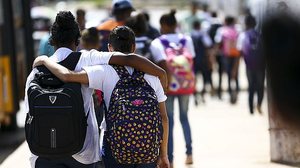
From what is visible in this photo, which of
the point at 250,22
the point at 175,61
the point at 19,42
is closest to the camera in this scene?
the point at 175,61

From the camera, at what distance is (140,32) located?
259 inches

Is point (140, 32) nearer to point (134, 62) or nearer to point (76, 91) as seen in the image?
point (134, 62)

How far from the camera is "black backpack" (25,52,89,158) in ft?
11.5

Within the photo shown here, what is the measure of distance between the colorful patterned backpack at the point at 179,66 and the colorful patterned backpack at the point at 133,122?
10.7ft

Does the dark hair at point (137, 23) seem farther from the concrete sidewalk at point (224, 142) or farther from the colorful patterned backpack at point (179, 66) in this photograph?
the concrete sidewalk at point (224, 142)

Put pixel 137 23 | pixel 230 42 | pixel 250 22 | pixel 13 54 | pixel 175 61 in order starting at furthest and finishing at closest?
pixel 230 42, pixel 250 22, pixel 13 54, pixel 175 61, pixel 137 23

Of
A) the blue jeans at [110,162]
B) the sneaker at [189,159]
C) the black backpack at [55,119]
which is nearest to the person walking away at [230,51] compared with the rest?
the sneaker at [189,159]

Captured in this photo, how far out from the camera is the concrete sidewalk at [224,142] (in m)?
7.75

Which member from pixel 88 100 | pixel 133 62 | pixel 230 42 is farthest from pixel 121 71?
pixel 230 42

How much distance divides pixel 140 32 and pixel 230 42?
7814 millimetres

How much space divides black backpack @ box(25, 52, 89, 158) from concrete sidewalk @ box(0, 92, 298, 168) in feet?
13.1

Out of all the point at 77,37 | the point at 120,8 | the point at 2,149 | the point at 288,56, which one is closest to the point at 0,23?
the point at 2,149

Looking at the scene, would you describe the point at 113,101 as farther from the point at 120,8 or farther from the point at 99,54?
the point at 120,8

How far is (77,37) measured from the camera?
150 inches
